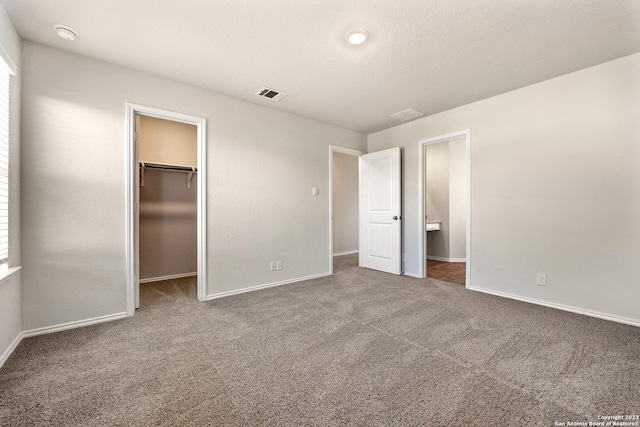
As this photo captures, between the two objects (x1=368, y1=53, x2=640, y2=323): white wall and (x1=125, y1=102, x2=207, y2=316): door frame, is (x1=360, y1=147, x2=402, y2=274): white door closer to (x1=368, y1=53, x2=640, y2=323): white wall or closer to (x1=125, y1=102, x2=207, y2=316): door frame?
(x1=368, y1=53, x2=640, y2=323): white wall

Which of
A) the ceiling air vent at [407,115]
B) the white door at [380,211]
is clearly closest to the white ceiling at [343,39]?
the ceiling air vent at [407,115]

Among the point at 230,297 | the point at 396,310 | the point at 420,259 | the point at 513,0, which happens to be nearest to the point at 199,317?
the point at 230,297

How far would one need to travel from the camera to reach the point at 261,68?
8.76ft

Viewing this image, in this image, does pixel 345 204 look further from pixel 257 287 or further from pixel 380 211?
pixel 257 287

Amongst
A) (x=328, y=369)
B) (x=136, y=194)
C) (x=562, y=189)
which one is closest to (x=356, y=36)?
(x=328, y=369)

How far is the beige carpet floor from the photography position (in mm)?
1383

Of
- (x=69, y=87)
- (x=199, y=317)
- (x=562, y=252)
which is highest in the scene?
(x=69, y=87)

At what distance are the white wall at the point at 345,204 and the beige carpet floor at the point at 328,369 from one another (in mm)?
3739

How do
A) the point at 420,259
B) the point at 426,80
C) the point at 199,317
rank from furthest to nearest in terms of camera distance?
1. the point at 420,259
2. the point at 426,80
3. the point at 199,317

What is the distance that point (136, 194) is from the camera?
296 centimetres

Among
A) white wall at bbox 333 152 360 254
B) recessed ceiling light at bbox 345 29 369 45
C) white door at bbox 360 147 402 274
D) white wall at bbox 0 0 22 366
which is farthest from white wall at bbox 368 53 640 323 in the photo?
white wall at bbox 0 0 22 366

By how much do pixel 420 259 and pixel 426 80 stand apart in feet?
8.39

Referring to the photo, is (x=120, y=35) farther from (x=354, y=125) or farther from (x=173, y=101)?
(x=354, y=125)

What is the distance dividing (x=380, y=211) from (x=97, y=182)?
3793 mm
